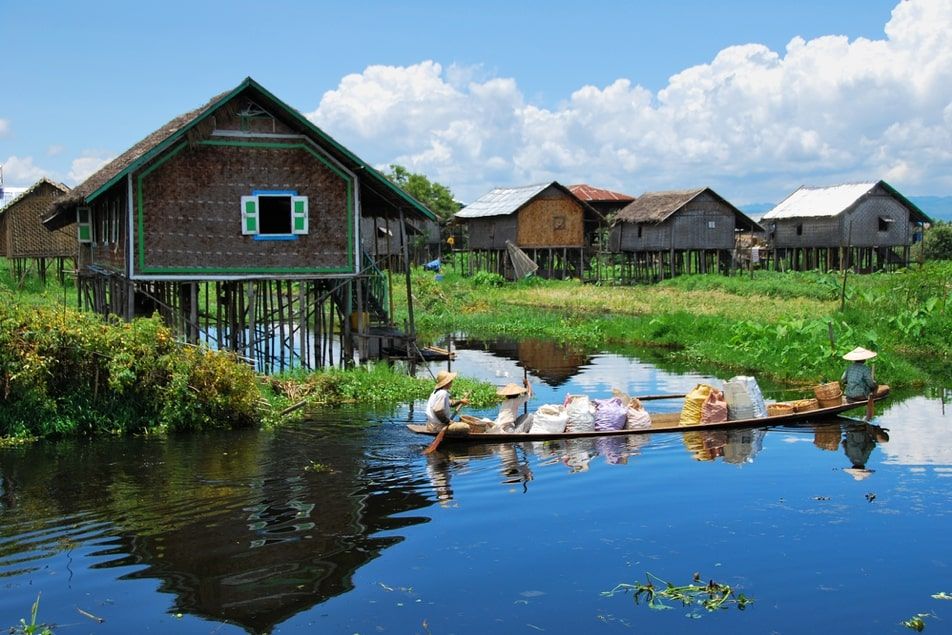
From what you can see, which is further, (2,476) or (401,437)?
A: (401,437)

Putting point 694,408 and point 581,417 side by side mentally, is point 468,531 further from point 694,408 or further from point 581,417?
point 694,408

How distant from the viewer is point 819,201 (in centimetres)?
4734

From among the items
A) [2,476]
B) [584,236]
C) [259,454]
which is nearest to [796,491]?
[259,454]

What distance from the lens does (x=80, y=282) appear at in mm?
26719

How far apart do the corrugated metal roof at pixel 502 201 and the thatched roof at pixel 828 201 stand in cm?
1170

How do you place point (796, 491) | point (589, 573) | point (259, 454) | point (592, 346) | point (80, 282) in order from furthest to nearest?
point (592, 346)
point (80, 282)
point (259, 454)
point (796, 491)
point (589, 573)

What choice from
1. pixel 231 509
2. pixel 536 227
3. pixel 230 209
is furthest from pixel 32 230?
pixel 231 509

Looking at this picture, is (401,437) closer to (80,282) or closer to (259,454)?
(259,454)

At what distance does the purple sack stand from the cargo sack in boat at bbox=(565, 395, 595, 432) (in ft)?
0.38

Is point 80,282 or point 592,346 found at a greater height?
point 80,282

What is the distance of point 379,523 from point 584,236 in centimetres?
3788

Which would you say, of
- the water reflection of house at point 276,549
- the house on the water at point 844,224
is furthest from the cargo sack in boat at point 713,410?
the house on the water at point 844,224

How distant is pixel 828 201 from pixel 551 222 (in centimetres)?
1276

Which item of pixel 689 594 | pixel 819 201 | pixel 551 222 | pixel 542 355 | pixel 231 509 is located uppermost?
pixel 819 201
